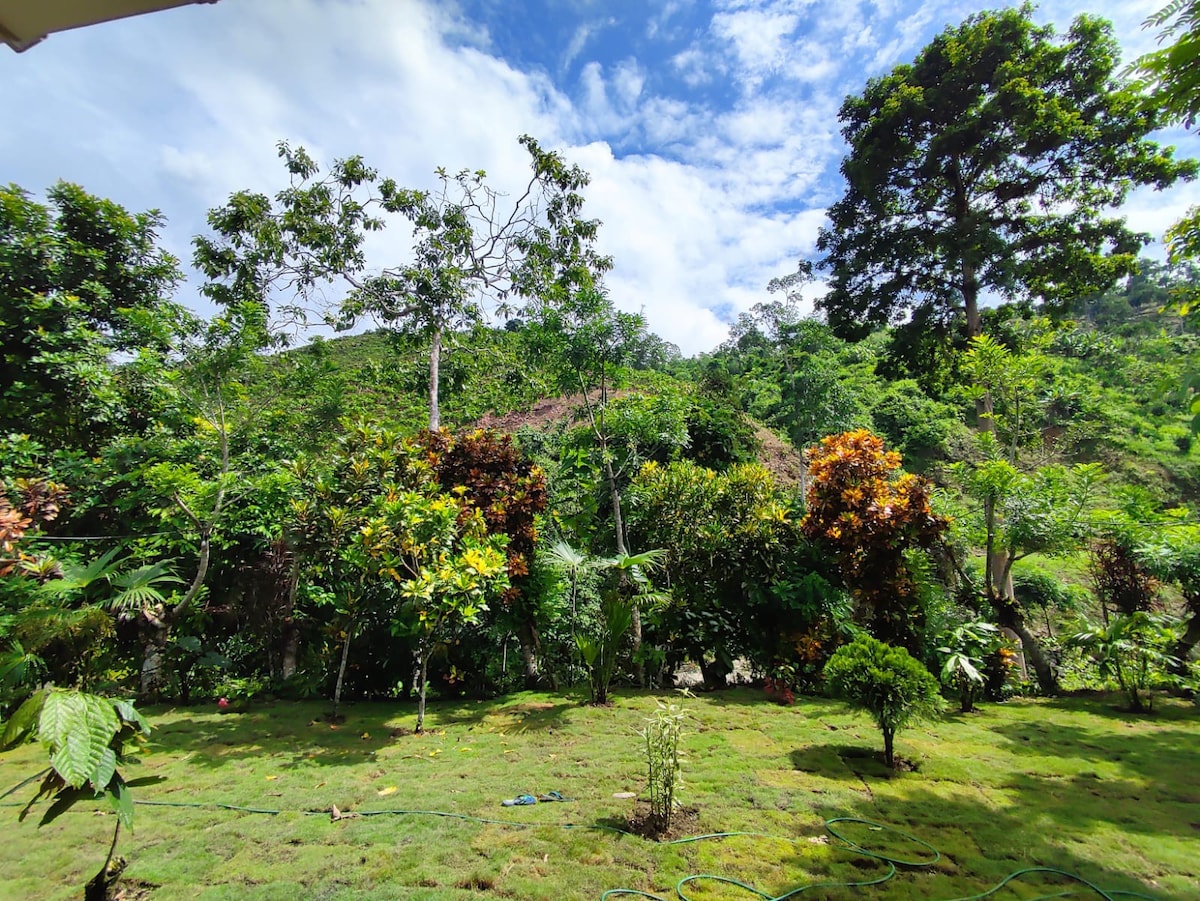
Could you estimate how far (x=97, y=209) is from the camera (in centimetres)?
742

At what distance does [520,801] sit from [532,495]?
10.9 ft

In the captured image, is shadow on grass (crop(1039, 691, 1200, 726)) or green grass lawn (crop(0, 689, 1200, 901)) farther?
shadow on grass (crop(1039, 691, 1200, 726))

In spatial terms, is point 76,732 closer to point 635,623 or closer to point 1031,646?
point 635,623

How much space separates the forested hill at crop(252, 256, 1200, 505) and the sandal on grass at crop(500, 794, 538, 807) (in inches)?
136

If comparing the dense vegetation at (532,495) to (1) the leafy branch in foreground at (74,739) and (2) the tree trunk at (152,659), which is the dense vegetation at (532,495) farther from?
(1) the leafy branch in foreground at (74,739)

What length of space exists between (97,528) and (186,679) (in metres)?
2.27

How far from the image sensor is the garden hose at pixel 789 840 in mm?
2258

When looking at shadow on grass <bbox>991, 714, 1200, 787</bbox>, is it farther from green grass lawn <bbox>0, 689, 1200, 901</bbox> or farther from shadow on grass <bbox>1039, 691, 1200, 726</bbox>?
shadow on grass <bbox>1039, 691, 1200, 726</bbox>

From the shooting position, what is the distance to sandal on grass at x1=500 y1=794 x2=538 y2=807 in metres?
3.14

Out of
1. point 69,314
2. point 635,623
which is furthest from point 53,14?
point 69,314

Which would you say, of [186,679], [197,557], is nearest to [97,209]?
[197,557]

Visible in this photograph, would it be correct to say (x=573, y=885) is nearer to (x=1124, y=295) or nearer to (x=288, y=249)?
(x=288, y=249)

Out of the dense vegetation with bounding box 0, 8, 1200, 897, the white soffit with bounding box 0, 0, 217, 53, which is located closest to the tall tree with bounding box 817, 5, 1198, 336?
the dense vegetation with bounding box 0, 8, 1200, 897

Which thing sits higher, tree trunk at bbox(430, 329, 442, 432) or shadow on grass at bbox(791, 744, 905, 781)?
tree trunk at bbox(430, 329, 442, 432)
